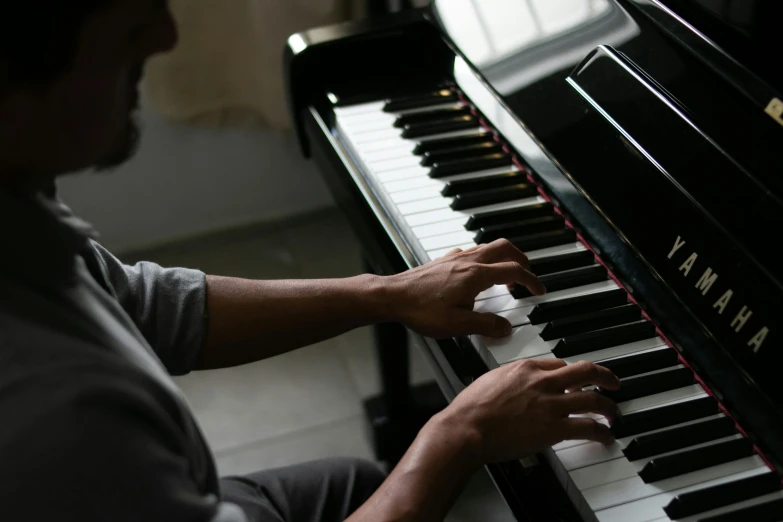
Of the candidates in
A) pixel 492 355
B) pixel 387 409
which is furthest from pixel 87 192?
pixel 492 355

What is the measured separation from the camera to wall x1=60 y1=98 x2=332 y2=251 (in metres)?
2.37

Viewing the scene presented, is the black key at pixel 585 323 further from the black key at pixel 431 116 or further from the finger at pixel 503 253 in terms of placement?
the black key at pixel 431 116

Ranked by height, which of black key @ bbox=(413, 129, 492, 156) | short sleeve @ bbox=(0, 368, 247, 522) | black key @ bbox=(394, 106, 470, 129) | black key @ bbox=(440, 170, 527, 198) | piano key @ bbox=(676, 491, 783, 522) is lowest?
piano key @ bbox=(676, 491, 783, 522)

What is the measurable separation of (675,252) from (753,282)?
104 mm

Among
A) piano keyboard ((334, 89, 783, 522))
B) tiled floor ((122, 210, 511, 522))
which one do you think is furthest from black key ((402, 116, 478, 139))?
tiled floor ((122, 210, 511, 522))

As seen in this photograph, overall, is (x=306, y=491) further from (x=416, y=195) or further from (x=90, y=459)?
(x=90, y=459)

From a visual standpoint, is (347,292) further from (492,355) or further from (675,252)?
(675,252)

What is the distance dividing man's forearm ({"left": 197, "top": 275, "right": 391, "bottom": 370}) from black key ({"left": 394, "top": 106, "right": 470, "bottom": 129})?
1.08 ft

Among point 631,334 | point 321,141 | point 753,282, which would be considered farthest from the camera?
point 321,141

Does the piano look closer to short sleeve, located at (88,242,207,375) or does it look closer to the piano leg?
short sleeve, located at (88,242,207,375)

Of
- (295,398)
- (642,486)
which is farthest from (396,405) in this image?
(642,486)

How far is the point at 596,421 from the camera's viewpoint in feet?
2.89

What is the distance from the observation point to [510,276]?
3.36 ft

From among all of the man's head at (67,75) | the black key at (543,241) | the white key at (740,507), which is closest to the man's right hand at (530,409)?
the white key at (740,507)
